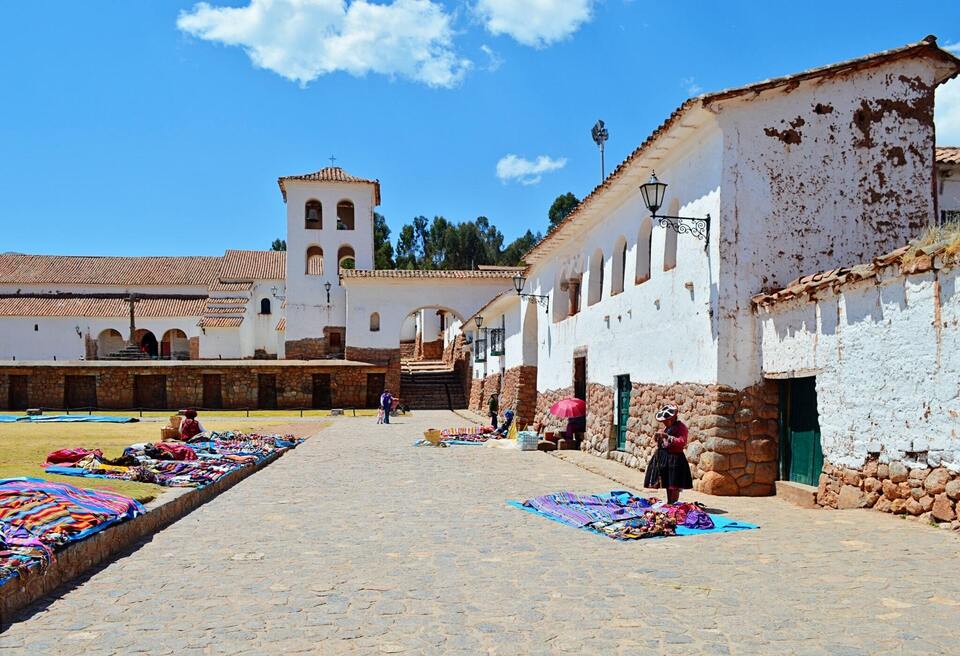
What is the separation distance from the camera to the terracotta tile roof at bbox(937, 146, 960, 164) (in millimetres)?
13836

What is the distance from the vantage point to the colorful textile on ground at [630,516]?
327 inches

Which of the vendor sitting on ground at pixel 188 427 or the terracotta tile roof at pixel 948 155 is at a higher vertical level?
the terracotta tile roof at pixel 948 155

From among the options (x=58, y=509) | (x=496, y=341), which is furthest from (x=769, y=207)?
(x=496, y=341)

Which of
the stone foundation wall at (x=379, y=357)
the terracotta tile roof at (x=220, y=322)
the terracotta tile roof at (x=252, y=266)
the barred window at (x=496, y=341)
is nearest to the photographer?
the barred window at (x=496, y=341)

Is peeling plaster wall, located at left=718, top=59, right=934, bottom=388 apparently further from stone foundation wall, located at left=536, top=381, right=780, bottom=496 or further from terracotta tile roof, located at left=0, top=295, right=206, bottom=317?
terracotta tile roof, located at left=0, top=295, right=206, bottom=317

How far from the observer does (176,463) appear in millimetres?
12227

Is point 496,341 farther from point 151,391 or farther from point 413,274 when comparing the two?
point 151,391

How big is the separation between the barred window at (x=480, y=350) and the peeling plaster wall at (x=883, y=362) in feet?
75.5

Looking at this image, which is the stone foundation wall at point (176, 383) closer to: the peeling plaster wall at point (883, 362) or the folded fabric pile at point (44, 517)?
the folded fabric pile at point (44, 517)

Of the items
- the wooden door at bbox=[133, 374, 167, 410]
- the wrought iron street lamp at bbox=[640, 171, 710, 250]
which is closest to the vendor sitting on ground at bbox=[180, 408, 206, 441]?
the wrought iron street lamp at bbox=[640, 171, 710, 250]

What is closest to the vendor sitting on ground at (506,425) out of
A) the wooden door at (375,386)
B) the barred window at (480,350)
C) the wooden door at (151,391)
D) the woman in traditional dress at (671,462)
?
the barred window at (480,350)

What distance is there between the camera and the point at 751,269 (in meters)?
11.0

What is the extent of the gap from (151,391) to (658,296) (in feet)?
94.9

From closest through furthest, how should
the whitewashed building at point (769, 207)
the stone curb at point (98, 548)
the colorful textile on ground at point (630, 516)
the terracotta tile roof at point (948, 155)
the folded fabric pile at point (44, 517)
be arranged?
the stone curb at point (98, 548)
the folded fabric pile at point (44, 517)
the colorful textile on ground at point (630, 516)
the whitewashed building at point (769, 207)
the terracotta tile roof at point (948, 155)
